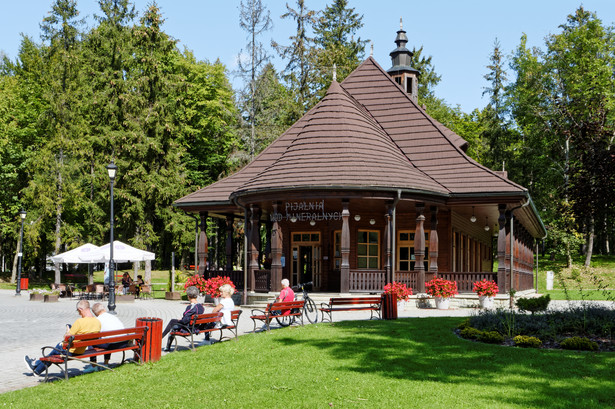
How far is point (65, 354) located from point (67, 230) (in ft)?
107

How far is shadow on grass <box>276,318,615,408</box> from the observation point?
7.56 m

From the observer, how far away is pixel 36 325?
16.6 metres

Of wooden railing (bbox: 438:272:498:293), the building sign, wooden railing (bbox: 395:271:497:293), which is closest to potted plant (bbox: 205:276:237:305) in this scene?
the building sign

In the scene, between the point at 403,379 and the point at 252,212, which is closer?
the point at 403,379

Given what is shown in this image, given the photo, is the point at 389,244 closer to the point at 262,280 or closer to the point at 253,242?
the point at 262,280

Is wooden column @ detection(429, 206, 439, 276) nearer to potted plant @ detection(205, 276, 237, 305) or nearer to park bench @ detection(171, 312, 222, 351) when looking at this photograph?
potted plant @ detection(205, 276, 237, 305)

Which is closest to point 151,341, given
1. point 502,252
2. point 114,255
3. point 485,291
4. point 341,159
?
point 341,159

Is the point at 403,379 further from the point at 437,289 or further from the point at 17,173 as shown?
the point at 17,173

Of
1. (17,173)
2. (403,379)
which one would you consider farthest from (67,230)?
(403,379)

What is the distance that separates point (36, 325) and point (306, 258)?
39.9 feet

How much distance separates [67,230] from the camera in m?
39.4

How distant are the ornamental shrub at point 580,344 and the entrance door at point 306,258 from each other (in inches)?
624

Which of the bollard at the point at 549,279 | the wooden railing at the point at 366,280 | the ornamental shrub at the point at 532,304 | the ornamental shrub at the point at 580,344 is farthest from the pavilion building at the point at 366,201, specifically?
the ornamental shrub at the point at 580,344

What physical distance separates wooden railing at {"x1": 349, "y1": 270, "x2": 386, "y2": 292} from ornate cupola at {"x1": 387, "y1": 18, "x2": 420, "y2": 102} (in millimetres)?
15494
